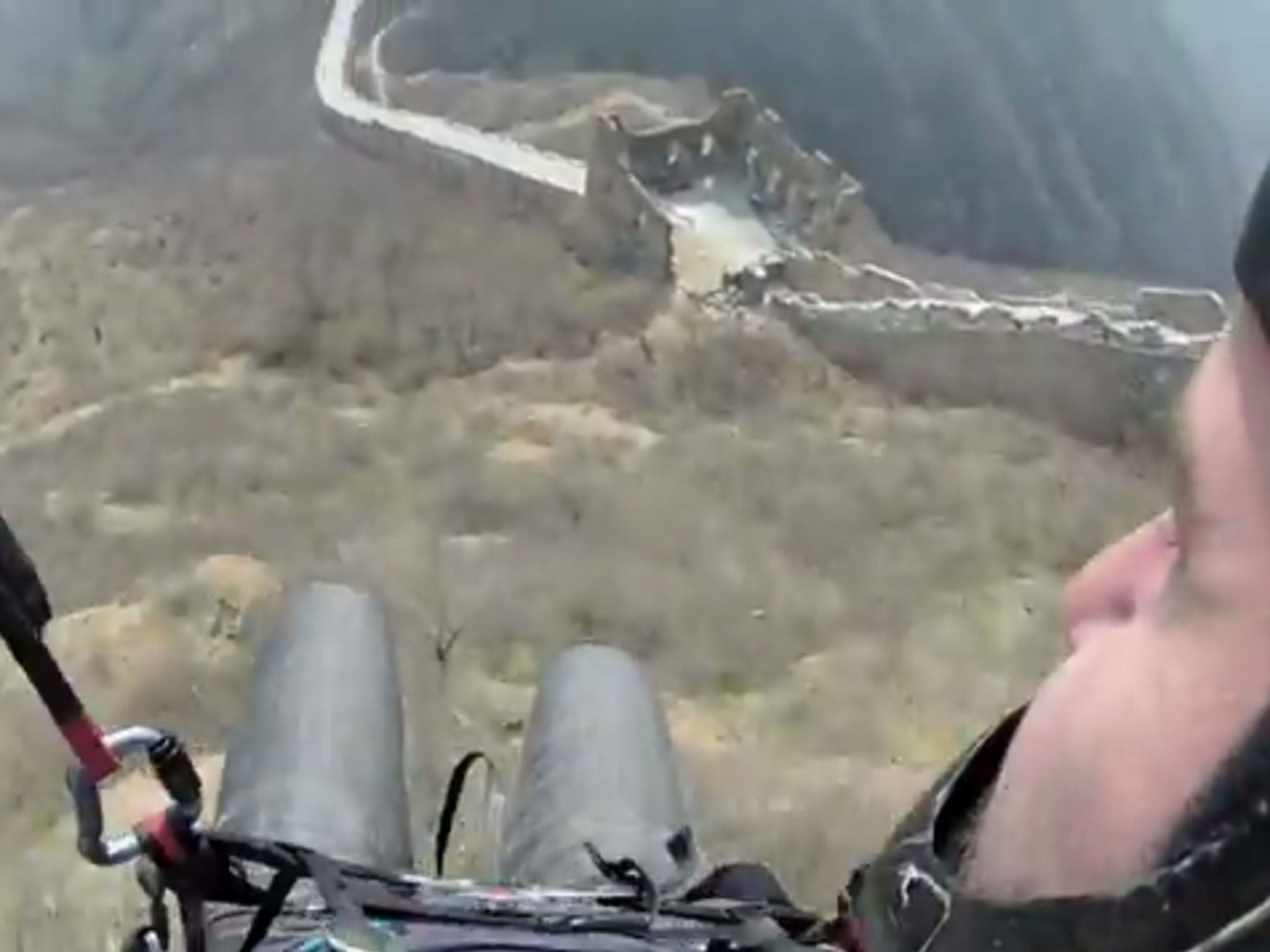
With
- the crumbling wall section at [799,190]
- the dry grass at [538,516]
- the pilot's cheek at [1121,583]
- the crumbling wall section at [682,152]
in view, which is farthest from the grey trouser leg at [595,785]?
the crumbling wall section at [799,190]

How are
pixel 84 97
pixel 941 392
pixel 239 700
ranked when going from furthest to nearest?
pixel 84 97 → pixel 941 392 → pixel 239 700

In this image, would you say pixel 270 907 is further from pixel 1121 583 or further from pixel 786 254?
pixel 786 254

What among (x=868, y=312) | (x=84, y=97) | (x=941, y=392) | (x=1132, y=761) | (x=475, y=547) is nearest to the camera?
(x=1132, y=761)

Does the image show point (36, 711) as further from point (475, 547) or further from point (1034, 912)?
point (1034, 912)

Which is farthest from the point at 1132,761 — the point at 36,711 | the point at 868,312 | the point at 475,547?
the point at 868,312

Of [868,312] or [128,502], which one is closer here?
[128,502]

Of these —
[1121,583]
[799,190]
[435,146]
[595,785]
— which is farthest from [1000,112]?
[1121,583]

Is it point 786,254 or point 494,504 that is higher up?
point 494,504
